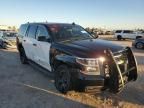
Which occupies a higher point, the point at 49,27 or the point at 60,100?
the point at 49,27

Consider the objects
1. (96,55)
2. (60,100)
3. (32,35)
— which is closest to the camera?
(96,55)

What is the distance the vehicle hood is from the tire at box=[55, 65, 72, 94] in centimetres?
48

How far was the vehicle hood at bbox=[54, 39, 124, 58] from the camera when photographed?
5621 mm

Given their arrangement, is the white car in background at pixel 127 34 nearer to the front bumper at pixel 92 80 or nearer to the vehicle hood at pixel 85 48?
the vehicle hood at pixel 85 48

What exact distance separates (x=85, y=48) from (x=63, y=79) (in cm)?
107

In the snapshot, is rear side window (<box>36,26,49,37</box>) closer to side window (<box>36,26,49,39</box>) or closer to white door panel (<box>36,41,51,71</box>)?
side window (<box>36,26,49,39</box>)

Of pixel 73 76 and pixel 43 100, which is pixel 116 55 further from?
pixel 43 100

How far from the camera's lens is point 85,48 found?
589 centimetres

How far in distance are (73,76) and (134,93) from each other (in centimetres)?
188

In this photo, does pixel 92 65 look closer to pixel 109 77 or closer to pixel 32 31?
pixel 109 77

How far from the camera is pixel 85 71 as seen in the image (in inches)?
219

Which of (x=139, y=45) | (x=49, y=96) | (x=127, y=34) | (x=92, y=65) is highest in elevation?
(x=92, y=65)

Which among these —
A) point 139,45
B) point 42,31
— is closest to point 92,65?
point 42,31

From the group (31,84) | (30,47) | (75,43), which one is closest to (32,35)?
(30,47)
